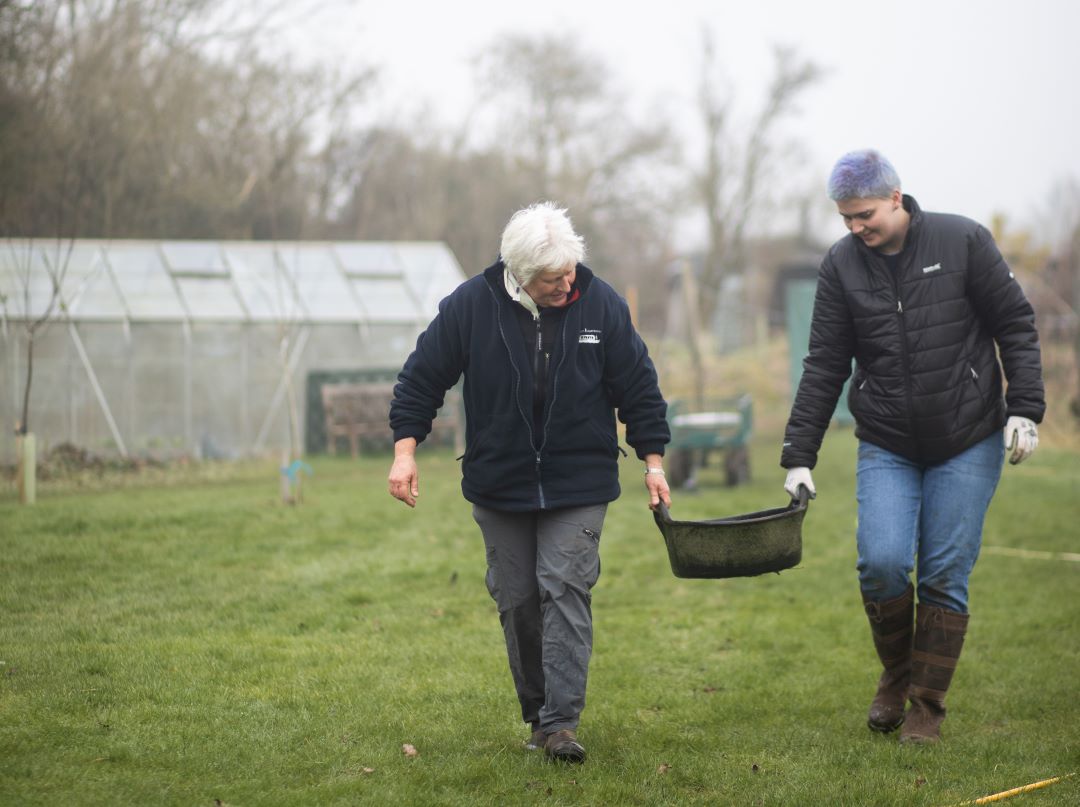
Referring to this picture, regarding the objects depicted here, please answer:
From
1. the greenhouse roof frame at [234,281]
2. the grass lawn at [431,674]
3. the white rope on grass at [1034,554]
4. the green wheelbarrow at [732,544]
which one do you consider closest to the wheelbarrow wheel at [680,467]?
the grass lawn at [431,674]

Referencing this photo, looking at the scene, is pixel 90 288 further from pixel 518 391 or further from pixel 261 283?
pixel 518 391

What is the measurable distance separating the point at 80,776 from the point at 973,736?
3.07m

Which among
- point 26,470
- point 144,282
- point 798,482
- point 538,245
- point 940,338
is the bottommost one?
point 26,470

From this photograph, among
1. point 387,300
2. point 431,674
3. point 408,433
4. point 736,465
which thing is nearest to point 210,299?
point 387,300

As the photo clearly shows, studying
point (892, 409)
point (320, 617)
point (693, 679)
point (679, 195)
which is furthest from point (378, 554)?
point (679, 195)

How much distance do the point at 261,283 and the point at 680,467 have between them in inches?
278

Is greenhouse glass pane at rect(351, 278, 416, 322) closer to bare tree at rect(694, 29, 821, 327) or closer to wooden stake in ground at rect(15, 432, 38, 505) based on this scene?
wooden stake in ground at rect(15, 432, 38, 505)

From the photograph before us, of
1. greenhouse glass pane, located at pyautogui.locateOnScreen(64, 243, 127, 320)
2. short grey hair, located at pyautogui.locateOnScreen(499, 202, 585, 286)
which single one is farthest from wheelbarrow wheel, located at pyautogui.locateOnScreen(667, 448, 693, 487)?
short grey hair, located at pyautogui.locateOnScreen(499, 202, 585, 286)

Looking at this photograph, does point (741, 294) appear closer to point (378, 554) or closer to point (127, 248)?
point (127, 248)

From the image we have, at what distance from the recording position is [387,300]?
56.4ft

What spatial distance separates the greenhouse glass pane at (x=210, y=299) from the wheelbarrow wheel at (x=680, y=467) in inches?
252

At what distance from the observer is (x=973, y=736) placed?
172 inches

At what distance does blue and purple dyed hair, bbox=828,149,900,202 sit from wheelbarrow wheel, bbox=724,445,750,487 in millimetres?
8303

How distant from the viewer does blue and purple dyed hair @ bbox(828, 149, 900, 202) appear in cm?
409
